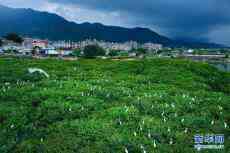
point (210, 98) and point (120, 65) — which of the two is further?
point (120, 65)

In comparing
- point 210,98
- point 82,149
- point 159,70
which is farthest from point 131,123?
point 159,70

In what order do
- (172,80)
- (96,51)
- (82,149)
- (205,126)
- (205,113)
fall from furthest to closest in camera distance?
(96,51), (172,80), (205,113), (205,126), (82,149)

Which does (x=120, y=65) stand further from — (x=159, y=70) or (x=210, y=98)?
(x=210, y=98)

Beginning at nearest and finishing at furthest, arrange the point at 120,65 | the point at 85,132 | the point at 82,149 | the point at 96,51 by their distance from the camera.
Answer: the point at 82,149
the point at 85,132
the point at 120,65
the point at 96,51

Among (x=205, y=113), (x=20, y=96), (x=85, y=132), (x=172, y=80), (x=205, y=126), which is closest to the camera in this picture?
(x=85, y=132)

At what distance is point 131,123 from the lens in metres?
12.3

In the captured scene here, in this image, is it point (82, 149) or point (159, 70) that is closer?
point (82, 149)

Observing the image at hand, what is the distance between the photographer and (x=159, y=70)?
94.3 ft

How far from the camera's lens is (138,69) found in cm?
3070

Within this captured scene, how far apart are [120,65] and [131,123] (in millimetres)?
20888

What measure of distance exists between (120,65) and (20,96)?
55.4 ft

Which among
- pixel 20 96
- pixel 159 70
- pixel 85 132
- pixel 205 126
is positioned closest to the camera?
pixel 85 132

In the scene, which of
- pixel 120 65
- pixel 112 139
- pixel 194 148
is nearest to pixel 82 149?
pixel 112 139

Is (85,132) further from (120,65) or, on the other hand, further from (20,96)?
(120,65)
